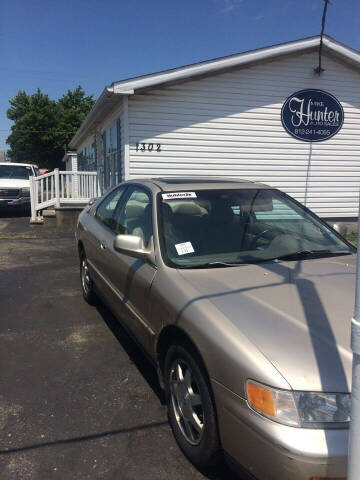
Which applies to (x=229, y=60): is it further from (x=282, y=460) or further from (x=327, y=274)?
(x=282, y=460)

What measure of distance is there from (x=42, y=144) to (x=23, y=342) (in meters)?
51.7

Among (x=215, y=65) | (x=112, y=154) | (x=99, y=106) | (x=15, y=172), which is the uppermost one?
(x=215, y=65)

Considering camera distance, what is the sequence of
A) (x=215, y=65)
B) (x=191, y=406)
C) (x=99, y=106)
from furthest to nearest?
1. (x=99, y=106)
2. (x=215, y=65)
3. (x=191, y=406)

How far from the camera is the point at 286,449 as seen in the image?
1708mm

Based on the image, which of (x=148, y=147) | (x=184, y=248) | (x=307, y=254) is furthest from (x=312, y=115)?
(x=184, y=248)

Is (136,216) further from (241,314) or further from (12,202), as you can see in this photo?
(12,202)

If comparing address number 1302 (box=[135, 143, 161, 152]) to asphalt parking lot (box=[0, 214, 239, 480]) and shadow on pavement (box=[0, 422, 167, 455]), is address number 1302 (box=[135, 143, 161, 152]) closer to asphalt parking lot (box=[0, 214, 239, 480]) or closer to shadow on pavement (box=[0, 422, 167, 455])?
asphalt parking lot (box=[0, 214, 239, 480])

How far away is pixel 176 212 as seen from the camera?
3.36 meters

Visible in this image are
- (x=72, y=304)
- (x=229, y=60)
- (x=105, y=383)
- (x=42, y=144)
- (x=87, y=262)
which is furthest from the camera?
(x=42, y=144)

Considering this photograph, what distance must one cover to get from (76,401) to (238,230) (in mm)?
1729

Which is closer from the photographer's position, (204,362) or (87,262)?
(204,362)

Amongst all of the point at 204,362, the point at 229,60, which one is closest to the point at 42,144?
the point at 229,60

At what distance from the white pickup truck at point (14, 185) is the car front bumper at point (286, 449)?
14934mm

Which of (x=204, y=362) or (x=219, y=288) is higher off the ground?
(x=219, y=288)
